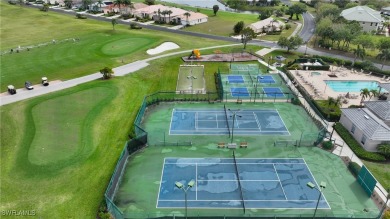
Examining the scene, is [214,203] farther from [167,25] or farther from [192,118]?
[167,25]

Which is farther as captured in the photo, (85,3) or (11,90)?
(85,3)

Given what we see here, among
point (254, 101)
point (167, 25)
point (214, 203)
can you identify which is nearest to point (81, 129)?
point (214, 203)

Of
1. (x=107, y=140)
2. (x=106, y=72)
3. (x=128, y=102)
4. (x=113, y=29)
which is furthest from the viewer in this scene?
(x=113, y=29)

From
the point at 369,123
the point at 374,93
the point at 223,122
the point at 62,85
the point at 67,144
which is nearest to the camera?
the point at 67,144

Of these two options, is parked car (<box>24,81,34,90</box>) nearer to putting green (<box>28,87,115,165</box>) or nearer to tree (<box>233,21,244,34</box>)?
putting green (<box>28,87,115,165</box>)

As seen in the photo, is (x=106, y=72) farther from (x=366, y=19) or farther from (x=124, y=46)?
(x=366, y=19)

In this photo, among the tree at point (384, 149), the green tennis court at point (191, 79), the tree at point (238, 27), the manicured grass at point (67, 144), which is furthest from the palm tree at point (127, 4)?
the tree at point (384, 149)

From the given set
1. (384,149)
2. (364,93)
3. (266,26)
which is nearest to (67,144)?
(384,149)

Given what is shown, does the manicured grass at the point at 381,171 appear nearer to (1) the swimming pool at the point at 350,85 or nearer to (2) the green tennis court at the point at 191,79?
(1) the swimming pool at the point at 350,85
